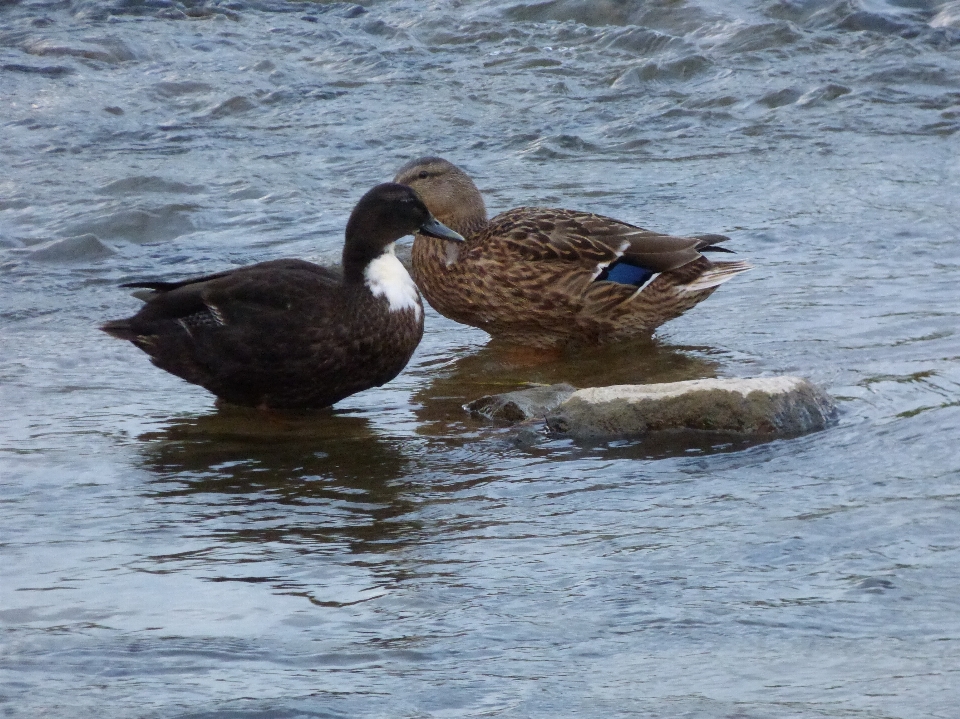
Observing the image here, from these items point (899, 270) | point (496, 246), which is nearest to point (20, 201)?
point (496, 246)

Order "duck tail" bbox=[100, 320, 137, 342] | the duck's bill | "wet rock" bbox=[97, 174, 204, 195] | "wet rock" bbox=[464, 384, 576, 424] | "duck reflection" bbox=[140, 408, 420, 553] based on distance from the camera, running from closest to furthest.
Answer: "duck reflection" bbox=[140, 408, 420, 553], "wet rock" bbox=[464, 384, 576, 424], "duck tail" bbox=[100, 320, 137, 342], the duck's bill, "wet rock" bbox=[97, 174, 204, 195]

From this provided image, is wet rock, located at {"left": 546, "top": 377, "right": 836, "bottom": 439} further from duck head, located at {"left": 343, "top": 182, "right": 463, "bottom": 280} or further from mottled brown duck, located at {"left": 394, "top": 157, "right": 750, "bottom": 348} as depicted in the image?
mottled brown duck, located at {"left": 394, "top": 157, "right": 750, "bottom": 348}

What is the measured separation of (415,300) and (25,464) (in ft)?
6.11

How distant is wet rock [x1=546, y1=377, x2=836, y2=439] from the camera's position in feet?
18.3

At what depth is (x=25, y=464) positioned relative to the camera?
5.48m

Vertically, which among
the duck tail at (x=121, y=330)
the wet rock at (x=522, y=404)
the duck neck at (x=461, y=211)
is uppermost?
the duck neck at (x=461, y=211)

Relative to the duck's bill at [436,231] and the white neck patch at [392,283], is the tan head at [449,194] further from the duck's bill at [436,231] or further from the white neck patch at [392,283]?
the white neck patch at [392,283]

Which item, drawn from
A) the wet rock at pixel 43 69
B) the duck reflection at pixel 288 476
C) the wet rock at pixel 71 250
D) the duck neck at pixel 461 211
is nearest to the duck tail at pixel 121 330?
the duck reflection at pixel 288 476

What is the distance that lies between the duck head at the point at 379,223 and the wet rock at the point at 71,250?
10.4 ft

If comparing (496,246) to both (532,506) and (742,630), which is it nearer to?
(532,506)

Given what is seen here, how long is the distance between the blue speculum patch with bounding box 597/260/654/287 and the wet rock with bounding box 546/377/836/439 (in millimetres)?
1778

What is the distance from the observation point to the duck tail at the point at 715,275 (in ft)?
25.0

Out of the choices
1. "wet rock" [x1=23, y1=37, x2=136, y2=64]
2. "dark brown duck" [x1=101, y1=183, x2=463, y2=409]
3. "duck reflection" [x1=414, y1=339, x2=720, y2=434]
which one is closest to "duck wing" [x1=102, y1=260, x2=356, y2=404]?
"dark brown duck" [x1=101, y1=183, x2=463, y2=409]

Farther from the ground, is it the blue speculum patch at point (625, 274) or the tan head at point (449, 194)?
the tan head at point (449, 194)
